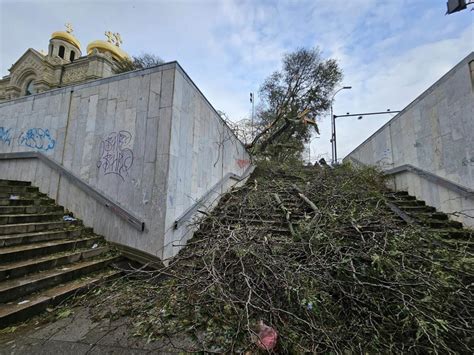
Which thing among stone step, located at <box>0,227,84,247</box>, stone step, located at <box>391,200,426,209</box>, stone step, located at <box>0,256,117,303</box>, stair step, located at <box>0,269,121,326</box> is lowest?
stair step, located at <box>0,269,121,326</box>

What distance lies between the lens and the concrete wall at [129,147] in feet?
13.7

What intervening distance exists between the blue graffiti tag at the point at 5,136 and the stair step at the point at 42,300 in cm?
588

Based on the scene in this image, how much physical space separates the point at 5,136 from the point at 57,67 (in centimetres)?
2648

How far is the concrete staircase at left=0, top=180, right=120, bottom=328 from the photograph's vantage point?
265cm

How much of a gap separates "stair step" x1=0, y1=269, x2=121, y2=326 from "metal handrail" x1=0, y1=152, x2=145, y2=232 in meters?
1.01

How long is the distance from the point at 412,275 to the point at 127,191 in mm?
4740

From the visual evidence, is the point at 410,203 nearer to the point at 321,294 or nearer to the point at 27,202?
the point at 321,294

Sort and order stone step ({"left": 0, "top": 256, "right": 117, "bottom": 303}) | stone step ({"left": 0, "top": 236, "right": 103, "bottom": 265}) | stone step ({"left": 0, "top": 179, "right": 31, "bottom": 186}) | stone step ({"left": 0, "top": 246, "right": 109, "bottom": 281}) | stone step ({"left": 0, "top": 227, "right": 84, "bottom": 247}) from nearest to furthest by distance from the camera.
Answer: stone step ({"left": 0, "top": 256, "right": 117, "bottom": 303}) → stone step ({"left": 0, "top": 246, "right": 109, "bottom": 281}) → stone step ({"left": 0, "top": 236, "right": 103, "bottom": 265}) → stone step ({"left": 0, "top": 227, "right": 84, "bottom": 247}) → stone step ({"left": 0, "top": 179, "right": 31, "bottom": 186})

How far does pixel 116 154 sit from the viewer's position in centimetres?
461

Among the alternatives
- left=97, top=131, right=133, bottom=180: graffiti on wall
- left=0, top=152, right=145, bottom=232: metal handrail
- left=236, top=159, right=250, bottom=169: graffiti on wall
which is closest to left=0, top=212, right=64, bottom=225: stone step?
left=0, top=152, right=145, bottom=232: metal handrail

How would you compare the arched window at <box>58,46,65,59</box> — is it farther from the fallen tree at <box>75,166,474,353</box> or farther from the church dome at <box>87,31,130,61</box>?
the fallen tree at <box>75,166,474,353</box>

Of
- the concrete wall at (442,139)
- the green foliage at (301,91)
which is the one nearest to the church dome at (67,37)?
the green foliage at (301,91)

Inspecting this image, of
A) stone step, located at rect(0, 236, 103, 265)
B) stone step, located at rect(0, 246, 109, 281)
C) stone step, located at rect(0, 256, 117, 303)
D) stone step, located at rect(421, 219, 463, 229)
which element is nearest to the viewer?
stone step, located at rect(0, 256, 117, 303)

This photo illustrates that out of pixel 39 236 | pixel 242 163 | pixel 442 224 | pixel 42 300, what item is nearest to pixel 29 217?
pixel 39 236
